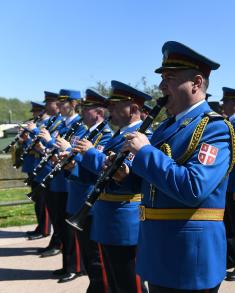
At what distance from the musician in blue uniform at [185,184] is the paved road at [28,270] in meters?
2.81

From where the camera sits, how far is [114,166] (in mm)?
3080

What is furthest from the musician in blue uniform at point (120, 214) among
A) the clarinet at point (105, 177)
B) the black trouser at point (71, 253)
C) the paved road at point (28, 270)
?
the black trouser at point (71, 253)

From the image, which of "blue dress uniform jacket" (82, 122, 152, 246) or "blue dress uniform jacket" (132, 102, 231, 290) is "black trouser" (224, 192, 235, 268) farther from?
"blue dress uniform jacket" (132, 102, 231, 290)

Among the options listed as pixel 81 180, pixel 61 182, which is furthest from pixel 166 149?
pixel 61 182

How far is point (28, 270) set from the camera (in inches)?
246

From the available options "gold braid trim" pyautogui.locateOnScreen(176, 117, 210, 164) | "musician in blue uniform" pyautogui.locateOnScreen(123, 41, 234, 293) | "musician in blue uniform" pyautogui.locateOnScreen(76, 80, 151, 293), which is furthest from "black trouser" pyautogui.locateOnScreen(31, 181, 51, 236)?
"gold braid trim" pyautogui.locateOnScreen(176, 117, 210, 164)

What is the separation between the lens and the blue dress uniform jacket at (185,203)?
2447 mm

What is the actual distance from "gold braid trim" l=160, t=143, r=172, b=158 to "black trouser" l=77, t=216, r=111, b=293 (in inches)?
84.1

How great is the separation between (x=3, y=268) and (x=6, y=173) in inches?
279

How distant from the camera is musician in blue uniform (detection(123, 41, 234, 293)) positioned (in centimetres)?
247

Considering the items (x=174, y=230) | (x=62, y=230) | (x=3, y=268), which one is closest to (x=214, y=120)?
(x=174, y=230)

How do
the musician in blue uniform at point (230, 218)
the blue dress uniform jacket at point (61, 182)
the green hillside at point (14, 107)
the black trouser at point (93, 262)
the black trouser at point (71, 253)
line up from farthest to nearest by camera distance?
the green hillside at point (14, 107)
the blue dress uniform jacket at point (61, 182)
the black trouser at point (71, 253)
the musician in blue uniform at point (230, 218)
the black trouser at point (93, 262)

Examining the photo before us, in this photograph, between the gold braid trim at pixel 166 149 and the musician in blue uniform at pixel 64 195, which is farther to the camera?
the musician in blue uniform at pixel 64 195

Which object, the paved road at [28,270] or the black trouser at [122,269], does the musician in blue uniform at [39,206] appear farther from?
the black trouser at [122,269]
